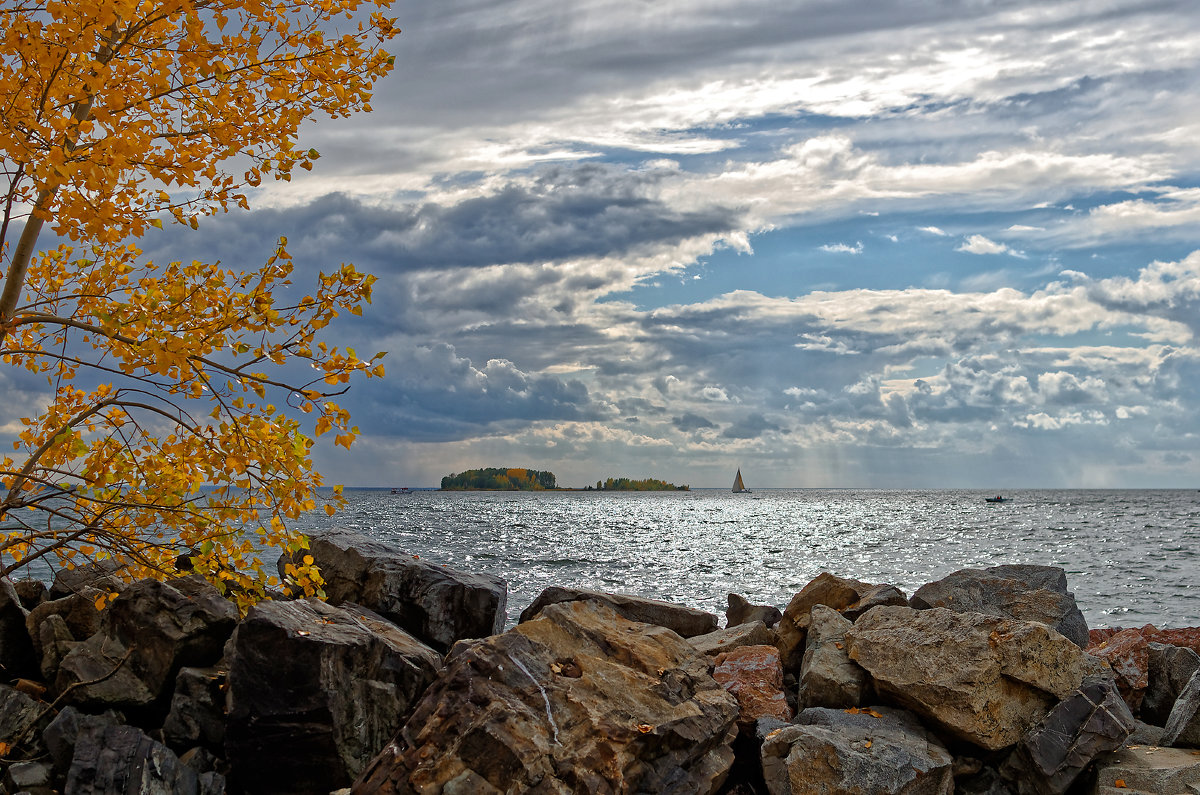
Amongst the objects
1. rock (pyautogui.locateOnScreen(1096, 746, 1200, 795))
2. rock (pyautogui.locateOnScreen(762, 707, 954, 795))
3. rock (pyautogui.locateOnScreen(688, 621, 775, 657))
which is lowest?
rock (pyautogui.locateOnScreen(1096, 746, 1200, 795))

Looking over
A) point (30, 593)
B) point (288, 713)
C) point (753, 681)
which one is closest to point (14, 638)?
point (30, 593)

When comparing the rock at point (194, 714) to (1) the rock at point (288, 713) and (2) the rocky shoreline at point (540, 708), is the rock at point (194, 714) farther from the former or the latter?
(1) the rock at point (288, 713)

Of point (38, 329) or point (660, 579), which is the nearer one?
point (38, 329)

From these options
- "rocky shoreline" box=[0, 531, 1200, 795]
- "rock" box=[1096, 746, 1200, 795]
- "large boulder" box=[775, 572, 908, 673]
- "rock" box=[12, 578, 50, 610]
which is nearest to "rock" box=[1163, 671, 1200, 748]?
"rocky shoreline" box=[0, 531, 1200, 795]

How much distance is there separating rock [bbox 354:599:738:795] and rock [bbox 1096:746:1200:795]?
16.2ft

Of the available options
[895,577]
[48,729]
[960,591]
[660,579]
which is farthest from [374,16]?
[895,577]

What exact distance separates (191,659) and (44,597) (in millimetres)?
4389

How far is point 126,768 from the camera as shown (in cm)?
945

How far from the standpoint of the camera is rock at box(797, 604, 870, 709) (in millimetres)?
12086

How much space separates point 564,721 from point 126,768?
16.8 feet

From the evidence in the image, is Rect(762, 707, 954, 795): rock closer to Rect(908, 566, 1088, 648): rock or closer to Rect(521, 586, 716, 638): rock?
Rect(908, 566, 1088, 648): rock

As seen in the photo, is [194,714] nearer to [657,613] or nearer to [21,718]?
[21,718]

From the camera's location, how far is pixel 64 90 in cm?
739

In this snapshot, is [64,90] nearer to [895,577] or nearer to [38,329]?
[38,329]
